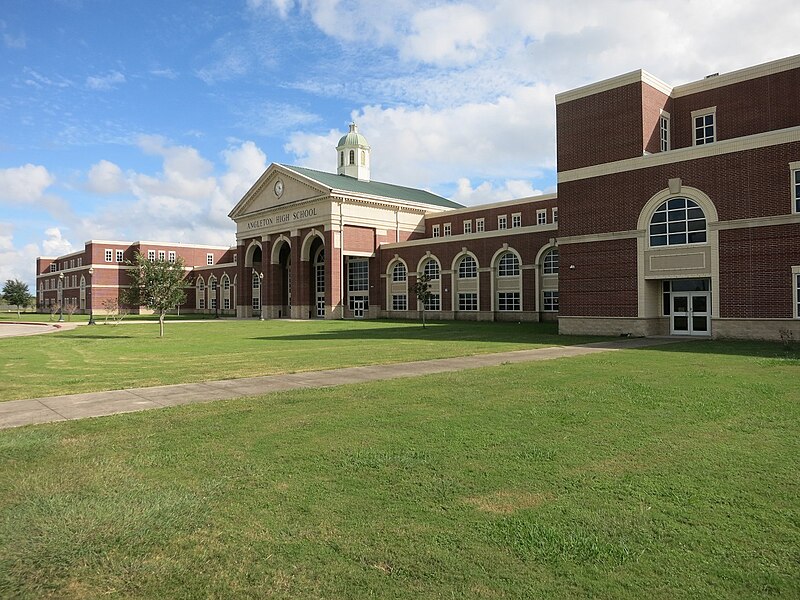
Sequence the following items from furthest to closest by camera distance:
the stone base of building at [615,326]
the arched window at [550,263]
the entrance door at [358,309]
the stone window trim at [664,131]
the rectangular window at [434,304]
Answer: the entrance door at [358,309]
the rectangular window at [434,304]
the arched window at [550,263]
the stone window trim at [664,131]
the stone base of building at [615,326]

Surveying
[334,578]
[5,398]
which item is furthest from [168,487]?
[5,398]

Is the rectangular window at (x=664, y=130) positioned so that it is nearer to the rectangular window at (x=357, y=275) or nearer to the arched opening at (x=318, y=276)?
the rectangular window at (x=357, y=275)

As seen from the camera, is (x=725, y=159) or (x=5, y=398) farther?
(x=725, y=159)

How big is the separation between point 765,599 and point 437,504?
7.84 ft

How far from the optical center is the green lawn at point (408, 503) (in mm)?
3781

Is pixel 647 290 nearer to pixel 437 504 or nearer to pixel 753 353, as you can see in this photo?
pixel 753 353

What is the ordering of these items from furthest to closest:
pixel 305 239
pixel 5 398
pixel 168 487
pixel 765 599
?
pixel 305 239 → pixel 5 398 → pixel 168 487 → pixel 765 599

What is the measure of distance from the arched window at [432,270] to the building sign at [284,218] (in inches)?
539

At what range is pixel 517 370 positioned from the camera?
14.2 meters

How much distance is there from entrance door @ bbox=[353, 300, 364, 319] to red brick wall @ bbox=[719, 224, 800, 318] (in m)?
39.2

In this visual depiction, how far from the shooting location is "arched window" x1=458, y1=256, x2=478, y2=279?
49.4m

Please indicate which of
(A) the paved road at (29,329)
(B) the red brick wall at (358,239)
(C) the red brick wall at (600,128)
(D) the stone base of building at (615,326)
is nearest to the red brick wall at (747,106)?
(C) the red brick wall at (600,128)

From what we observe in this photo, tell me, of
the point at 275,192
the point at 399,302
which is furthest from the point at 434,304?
the point at 275,192

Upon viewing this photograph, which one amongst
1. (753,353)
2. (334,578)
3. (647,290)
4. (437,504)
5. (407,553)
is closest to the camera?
(334,578)
